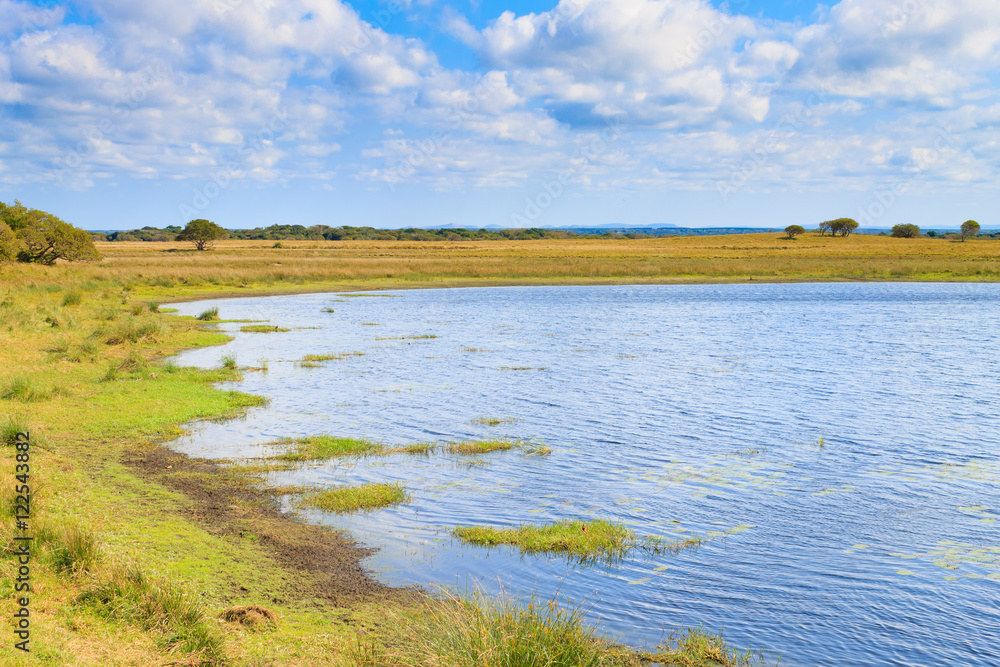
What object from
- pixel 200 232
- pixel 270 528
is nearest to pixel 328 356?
pixel 270 528

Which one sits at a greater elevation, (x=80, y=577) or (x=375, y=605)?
(x=80, y=577)

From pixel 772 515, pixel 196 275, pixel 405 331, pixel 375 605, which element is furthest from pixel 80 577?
pixel 196 275

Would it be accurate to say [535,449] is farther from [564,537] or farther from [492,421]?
[564,537]

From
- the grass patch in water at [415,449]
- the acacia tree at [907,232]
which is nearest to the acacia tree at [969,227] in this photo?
the acacia tree at [907,232]

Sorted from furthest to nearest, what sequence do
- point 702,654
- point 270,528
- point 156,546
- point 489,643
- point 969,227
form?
point 969,227, point 270,528, point 156,546, point 702,654, point 489,643

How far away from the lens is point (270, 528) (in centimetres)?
1058

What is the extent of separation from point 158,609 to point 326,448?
810 centimetres

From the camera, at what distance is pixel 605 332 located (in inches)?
1427

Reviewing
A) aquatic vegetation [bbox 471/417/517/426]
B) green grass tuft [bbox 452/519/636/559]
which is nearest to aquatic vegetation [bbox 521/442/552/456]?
aquatic vegetation [bbox 471/417/517/426]

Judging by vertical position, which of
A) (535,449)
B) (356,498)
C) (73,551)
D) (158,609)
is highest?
(73,551)

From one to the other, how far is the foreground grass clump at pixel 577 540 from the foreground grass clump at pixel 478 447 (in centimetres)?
431

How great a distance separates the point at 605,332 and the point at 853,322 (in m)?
13.8

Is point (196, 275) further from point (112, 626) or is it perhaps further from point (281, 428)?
point (112, 626)

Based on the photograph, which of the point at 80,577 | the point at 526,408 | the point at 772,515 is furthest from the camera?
the point at 526,408
